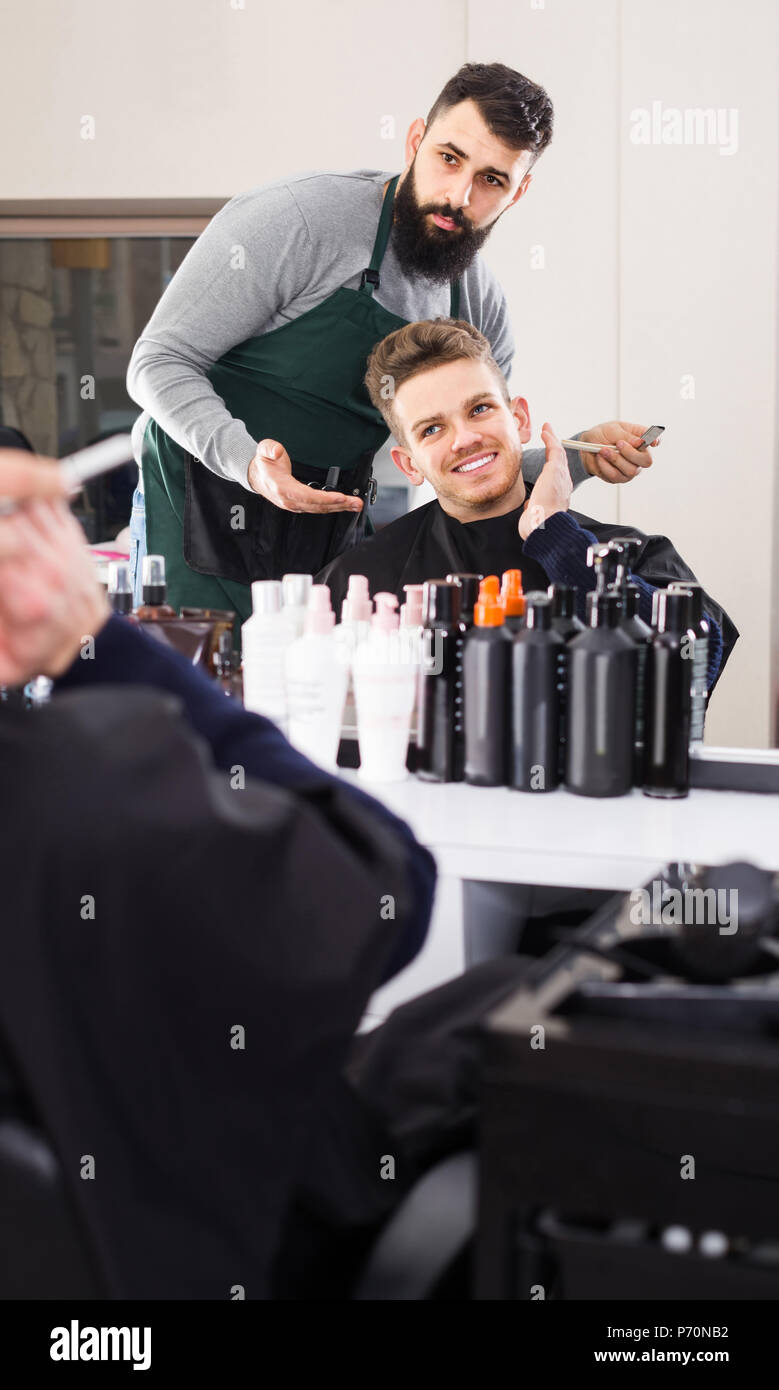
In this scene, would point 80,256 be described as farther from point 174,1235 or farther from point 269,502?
point 174,1235

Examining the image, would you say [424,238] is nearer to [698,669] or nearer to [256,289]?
[256,289]

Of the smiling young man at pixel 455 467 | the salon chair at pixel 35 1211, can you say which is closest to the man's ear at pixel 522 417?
the smiling young man at pixel 455 467

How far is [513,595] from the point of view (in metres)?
1.37

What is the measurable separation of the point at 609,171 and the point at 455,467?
1.12 metres

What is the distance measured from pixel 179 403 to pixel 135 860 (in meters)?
1.50

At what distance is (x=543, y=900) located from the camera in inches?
50.6

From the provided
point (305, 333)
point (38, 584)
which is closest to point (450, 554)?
point (305, 333)

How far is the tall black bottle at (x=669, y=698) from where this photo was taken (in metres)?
1.25

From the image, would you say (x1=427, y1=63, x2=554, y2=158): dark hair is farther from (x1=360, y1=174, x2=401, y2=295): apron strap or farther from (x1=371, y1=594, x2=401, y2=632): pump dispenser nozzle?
(x1=371, y1=594, x2=401, y2=632): pump dispenser nozzle

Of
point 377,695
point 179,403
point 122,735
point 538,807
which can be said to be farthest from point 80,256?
point 122,735

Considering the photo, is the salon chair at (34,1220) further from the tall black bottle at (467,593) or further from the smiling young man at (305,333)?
the smiling young man at (305,333)

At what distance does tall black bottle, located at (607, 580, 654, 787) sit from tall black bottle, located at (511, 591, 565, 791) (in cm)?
8
